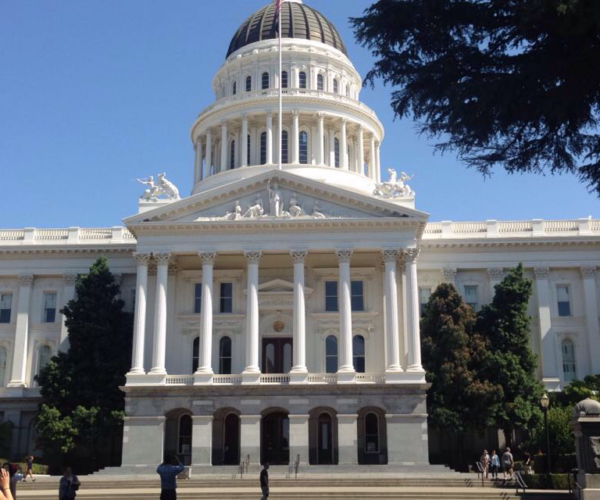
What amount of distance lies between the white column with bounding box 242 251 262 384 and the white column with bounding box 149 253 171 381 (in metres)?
4.76

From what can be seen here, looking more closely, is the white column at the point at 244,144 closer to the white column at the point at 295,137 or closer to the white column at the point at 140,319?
the white column at the point at 295,137

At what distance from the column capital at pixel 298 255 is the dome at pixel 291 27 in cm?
2803

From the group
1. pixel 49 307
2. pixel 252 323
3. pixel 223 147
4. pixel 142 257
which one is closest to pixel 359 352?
pixel 252 323

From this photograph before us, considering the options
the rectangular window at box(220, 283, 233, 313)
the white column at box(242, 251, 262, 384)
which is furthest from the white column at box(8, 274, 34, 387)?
the white column at box(242, 251, 262, 384)

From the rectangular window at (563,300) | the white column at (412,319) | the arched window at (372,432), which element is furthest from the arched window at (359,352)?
the rectangular window at (563,300)

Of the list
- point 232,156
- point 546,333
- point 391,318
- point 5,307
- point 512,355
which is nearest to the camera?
Answer: point 391,318

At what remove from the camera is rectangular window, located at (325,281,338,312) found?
5125 cm

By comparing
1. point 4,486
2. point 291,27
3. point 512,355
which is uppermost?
point 291,27

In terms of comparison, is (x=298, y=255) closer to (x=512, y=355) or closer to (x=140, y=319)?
(x=140, y=319)

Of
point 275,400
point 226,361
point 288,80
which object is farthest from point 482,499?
Result: point 288,80

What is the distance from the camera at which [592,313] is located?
53.8 meters

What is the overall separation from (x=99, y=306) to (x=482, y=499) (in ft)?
89.5

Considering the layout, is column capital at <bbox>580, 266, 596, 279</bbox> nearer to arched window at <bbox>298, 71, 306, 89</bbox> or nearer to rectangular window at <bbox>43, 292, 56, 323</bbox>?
arched window at <bbox>298, 71, 306, 89</bbox>

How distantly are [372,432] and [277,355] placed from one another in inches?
292
